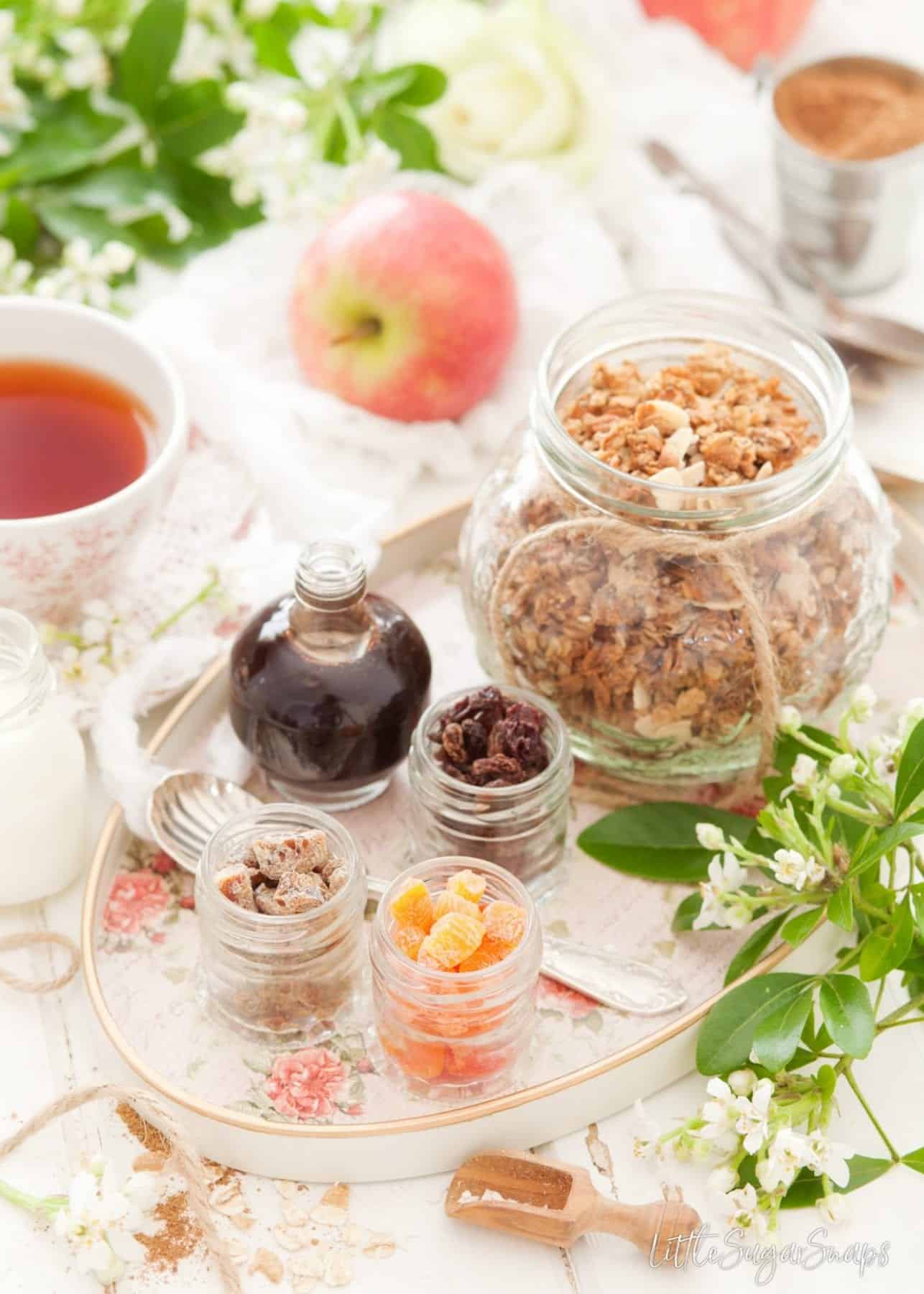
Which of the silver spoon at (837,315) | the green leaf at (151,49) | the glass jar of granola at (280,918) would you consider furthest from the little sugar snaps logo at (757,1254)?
the green leaf at (151,49)

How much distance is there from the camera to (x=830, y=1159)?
1.12 metres

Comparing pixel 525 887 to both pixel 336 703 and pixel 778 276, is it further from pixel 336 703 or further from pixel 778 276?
pixel 778 276

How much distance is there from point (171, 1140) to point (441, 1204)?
21cm

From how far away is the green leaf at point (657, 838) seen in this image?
4.46ft

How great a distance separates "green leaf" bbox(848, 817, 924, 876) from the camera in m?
1.15

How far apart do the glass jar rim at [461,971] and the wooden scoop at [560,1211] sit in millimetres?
147

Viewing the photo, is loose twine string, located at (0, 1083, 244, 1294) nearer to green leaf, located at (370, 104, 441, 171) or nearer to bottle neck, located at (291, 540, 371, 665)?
bottle neck, located at (291, 540, 371, 665)

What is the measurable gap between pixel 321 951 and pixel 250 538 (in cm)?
65

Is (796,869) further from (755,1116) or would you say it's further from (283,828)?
(283,828)

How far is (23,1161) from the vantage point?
Result: 3.87 ft

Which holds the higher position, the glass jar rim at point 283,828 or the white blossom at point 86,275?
the white blossom at point 86,275

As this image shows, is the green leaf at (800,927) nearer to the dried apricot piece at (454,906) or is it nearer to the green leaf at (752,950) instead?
the green leaf at (752,950)

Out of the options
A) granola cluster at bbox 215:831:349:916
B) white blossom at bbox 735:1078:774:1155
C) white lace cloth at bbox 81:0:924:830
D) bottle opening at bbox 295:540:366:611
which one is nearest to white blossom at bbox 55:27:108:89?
white lace cloth at bbox 81:0:924:830

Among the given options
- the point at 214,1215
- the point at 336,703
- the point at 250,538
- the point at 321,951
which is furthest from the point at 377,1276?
the point at 250,538
